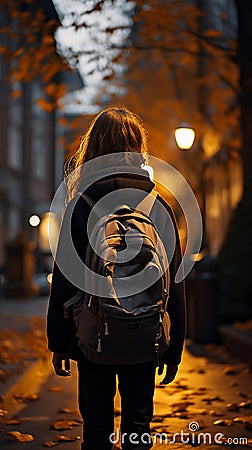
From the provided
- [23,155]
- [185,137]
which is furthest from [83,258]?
[23,155]

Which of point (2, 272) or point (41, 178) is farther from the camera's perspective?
point (41, 178)

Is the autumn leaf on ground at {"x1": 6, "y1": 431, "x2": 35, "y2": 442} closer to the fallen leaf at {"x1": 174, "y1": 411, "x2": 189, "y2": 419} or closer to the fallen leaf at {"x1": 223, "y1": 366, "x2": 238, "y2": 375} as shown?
the fallen leaf at {"x1": 174, "y1": 411, "x2": 189, "y2": 419}

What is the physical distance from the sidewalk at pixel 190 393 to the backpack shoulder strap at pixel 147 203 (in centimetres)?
227

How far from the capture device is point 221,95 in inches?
1070

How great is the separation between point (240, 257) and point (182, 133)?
2.75 metres

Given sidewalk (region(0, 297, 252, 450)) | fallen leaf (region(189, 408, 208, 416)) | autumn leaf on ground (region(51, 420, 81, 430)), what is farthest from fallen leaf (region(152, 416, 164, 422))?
autumn leaf on ground (region(51, 420, 81, 430))

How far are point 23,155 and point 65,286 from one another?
37.9 metres

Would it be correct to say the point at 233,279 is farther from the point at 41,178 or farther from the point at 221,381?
the point at 41,178

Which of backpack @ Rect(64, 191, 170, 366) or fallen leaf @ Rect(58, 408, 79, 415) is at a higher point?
backpack @ Rect(64, 191, 170, 366)

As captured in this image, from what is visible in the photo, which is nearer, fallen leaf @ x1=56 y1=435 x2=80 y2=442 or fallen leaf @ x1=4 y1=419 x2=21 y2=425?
fallen leaf @ x1=56 y1=435 x2=80 y2=442

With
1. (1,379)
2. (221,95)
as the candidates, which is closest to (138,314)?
(1,379)

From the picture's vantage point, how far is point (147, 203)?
157 inches

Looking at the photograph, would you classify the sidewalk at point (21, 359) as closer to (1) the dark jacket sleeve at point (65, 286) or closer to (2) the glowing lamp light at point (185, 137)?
(1) the dark jacket sleeve at point (65, 286)

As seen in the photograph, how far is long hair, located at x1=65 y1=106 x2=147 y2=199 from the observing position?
4051mm
